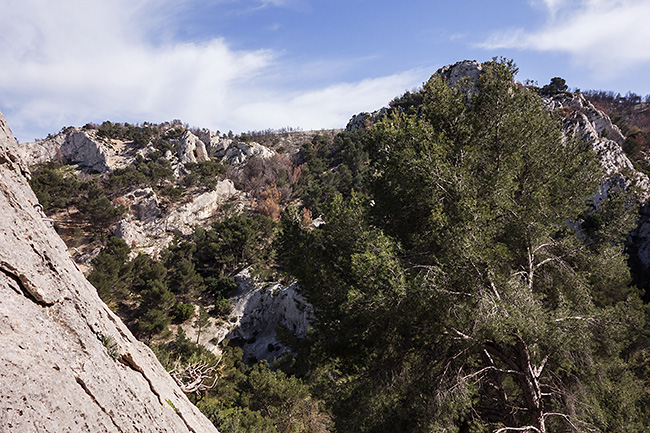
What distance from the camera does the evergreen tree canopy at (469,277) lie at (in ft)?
17.5

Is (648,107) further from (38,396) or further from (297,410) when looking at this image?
(38,396)

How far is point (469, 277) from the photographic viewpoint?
5438mm

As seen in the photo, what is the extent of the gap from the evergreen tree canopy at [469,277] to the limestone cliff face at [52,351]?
11.5 ft

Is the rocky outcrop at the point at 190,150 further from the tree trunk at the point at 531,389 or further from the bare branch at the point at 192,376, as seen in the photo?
the tree trunk at the point at 531,389

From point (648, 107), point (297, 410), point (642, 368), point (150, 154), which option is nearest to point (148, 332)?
point (297, 410)

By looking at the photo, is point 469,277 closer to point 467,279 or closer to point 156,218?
point 467,279

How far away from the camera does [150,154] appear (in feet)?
177

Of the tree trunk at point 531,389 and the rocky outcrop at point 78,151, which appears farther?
the rocky outcrop at point 78,151

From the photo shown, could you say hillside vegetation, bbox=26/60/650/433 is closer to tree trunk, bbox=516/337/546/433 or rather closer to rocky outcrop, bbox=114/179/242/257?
tree trunk, bbox=516/337/546/433

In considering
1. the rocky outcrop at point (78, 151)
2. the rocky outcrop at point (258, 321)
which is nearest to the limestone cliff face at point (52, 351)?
the rocky outcrop at point (258, 321)

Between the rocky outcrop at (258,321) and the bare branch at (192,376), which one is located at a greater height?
the bare branch at (192,376)

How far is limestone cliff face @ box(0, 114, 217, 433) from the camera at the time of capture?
2.37m

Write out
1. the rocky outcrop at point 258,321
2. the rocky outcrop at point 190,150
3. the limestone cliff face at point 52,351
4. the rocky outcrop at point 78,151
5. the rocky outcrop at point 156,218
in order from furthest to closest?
the rocky outcrop at point 190,150
the rocky outcrop at point 78,151
the rocky outcrop at point 156,218
the rocky outcrop at point 258,321
the limestone cliff face at point 52,351

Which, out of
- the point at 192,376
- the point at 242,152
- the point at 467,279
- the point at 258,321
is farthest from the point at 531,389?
the point at 242,152
